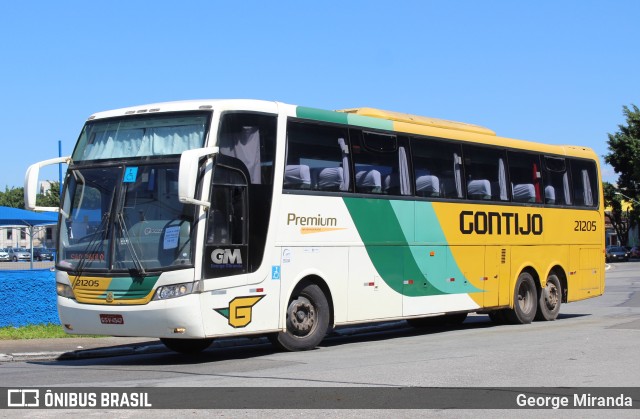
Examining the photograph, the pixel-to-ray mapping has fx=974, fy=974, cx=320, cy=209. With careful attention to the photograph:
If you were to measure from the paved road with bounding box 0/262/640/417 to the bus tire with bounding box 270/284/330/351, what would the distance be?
0.79 feet

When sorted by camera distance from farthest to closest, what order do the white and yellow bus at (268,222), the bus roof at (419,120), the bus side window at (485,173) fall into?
the bus side window at (485,173)
the bus roof at (419,120)
the white and yellow bus at (268,222)

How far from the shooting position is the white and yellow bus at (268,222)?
13234mm

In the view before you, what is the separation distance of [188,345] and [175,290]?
2.60m

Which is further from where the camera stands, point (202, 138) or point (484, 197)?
point (484, 197)

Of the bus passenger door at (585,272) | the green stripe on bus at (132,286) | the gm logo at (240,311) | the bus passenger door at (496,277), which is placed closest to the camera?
the green stripe on bus at (132,286)

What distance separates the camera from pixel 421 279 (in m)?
17.5

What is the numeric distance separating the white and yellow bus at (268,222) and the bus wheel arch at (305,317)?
22 mm

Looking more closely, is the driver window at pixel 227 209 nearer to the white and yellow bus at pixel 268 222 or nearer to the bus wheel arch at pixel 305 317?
the white and yellow bus at pixel 268 222

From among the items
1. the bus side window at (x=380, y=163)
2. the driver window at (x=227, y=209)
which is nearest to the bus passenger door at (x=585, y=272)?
the bus side window at (x=380, y=163)

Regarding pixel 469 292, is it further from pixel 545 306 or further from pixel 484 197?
pixel 545 306

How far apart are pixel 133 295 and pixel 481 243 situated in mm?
8157

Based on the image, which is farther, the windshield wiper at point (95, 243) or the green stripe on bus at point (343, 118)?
the green stripe on bus at point (343, 118)

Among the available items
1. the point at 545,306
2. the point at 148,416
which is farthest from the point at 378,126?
the point at 148,416

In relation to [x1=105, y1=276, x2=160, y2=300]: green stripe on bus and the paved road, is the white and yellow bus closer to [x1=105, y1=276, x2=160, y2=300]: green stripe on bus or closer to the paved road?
[x1=105, y1=276, x2=160, y2=300]: green stripe on bus
